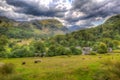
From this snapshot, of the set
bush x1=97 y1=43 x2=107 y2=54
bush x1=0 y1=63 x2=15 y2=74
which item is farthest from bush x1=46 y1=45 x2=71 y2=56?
bush x1=0 y1=63 x2=15 y2=74

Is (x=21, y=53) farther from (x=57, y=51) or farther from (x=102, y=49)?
(x=102, y=49)

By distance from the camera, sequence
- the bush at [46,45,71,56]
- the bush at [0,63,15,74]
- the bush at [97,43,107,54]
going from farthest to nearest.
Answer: the bush at [97,43,107,54], the bush at [46,45,71,56], the bush at [0,63,15,74]

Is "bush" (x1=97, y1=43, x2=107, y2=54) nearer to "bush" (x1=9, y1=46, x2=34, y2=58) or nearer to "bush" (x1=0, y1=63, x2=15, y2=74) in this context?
"bush" (x1=9, y1=46, x2=34, y2=58)

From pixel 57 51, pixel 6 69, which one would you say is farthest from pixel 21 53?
pixel 6 69

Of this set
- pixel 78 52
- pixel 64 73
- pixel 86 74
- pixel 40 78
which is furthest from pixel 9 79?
pixel 78 52

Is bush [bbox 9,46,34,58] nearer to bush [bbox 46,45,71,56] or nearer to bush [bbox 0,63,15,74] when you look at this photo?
bush [bbox 46,45,71,56]

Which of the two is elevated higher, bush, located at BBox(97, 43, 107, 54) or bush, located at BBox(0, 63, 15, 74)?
bush, located at BBox(0, 63, 15, 74)

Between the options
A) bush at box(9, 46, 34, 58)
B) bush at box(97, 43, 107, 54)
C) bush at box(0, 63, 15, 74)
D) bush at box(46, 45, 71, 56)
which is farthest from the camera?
bush at box(97, 43, 107, 54)

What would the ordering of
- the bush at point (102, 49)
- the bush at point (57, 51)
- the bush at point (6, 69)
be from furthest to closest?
1. the bush at point (102, 49)
2. the bush at point (57, 51)
3. the bush at point (6, 69)

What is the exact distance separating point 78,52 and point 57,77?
101m

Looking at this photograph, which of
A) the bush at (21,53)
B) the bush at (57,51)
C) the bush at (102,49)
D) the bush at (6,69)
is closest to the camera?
the bush at (6,69)

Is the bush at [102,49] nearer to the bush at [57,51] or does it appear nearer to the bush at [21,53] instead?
the bush at [57,51]

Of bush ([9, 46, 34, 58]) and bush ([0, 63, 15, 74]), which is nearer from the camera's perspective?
bush ([0, 63, 15, 74])

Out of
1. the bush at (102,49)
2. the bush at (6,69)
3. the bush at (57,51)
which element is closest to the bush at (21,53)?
the bush at (57,51)
